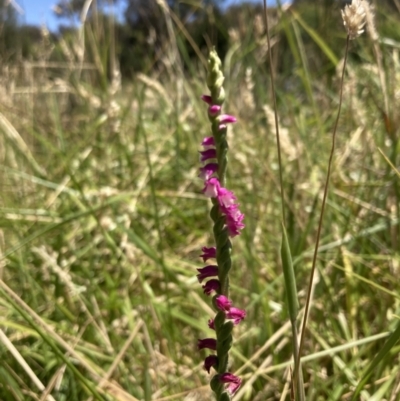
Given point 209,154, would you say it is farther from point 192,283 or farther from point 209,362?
point 192,283

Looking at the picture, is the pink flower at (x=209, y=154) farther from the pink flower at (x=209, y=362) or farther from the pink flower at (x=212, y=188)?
the pink flower at (x=209, y=362)

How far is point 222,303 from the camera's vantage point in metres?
0.42

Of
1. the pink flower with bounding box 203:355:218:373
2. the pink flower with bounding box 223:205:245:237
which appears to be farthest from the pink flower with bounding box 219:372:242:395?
the pink flower with bounding box 223:205:245:237

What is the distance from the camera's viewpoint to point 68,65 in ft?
5.23

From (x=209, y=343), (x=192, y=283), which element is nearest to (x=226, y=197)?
(x=209, y=343)

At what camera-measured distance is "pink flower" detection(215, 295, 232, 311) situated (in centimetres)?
42

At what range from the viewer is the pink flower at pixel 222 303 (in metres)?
0.42

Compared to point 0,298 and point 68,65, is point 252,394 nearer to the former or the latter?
point 0,298

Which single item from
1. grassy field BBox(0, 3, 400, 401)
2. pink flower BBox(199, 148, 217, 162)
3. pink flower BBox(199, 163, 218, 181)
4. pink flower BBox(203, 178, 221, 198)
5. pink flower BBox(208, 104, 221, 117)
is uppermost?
pink flower BBox(208, 104, 221, 117)

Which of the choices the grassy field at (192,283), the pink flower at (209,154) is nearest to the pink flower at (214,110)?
the pink flower at (209,154)

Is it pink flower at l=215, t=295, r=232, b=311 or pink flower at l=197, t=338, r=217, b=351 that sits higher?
pink flower at l=215, t=295, r=232, b=311

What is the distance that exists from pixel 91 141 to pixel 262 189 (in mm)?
605

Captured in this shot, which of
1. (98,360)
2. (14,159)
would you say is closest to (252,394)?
(98,360)

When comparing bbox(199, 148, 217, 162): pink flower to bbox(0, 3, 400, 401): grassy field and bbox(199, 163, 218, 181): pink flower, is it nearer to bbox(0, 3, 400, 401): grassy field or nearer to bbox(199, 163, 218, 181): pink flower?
bbox(199, 163, 218, 181): pink flower
